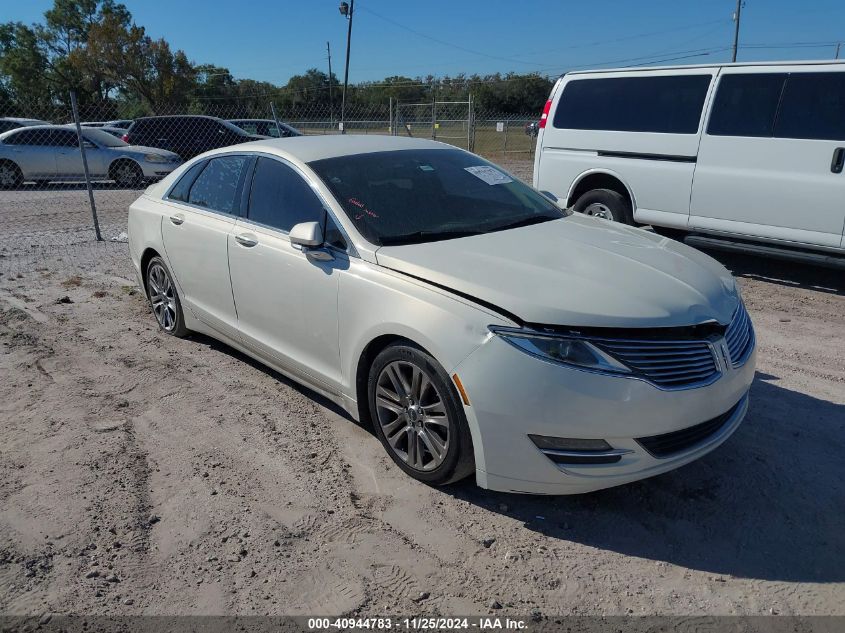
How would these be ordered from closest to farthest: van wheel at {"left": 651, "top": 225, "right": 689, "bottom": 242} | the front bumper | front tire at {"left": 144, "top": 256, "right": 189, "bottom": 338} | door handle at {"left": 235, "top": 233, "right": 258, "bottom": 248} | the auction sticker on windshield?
the front bumper, door handle at {"left": 235, "top": 233, "right": 258, "bottom": 248}, the auction sticker on windshield, front tire at {"left": 144, "top": 256, "right": 189, "bottom": 338}, van wheel at {"left": 651, "top": 225, "right": 689, "bottom": 242}

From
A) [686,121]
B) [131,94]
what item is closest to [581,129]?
[686,121]

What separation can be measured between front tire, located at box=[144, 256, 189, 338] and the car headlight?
3.33 meters

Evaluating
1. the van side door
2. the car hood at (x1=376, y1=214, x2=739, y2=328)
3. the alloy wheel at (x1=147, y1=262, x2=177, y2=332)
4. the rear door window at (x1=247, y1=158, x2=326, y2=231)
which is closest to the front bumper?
the car hood at (x1=376, y1=214, x2=739, y2=328)

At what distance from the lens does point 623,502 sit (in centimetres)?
324

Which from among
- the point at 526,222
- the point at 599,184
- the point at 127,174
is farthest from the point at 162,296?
the point at 127,174

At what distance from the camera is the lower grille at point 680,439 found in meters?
2.93

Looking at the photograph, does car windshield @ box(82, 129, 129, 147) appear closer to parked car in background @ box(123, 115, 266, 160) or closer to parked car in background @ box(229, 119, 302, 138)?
parked car in background @ box(123, 115, 266, 160)

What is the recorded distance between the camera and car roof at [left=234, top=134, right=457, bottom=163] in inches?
167

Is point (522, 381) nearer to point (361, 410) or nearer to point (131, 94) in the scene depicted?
point (361, 410)

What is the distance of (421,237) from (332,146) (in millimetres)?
1134

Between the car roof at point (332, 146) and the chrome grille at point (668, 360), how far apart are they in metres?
2.20

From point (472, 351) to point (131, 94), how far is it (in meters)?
59.2

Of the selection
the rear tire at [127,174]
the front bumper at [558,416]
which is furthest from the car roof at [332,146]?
the rear tire at [127,174]

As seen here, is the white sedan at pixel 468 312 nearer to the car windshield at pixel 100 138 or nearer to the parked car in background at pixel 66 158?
the parked car in background at pixel 66 158
